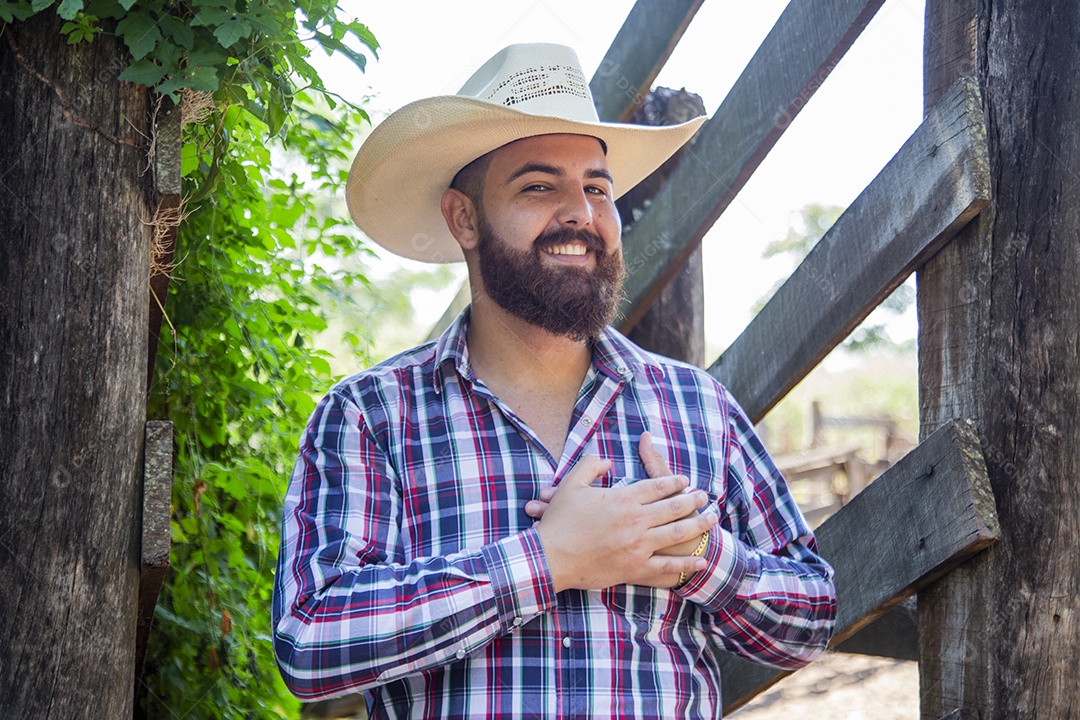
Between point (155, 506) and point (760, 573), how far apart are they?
1125 mm

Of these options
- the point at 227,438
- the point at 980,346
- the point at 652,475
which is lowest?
the point at 652,475

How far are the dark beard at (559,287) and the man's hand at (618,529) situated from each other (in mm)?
454

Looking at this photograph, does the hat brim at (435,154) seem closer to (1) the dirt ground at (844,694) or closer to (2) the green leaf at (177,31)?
(2) the green leaf at (177,31)

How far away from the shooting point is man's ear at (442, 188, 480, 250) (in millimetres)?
2508

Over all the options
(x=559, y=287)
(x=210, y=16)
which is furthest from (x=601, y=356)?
(x=210, y=16)

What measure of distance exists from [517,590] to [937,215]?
1.06m

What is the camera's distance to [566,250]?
Result: 2.31 meters

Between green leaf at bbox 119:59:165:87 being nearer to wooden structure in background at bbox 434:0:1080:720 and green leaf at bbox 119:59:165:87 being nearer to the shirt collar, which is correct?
the shirt collar

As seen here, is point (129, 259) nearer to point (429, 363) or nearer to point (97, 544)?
point (97, 544)

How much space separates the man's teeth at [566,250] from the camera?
2309 millimetres

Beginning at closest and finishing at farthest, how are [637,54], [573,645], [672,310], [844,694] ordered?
1. [573,645]
2. [637,54]
3. [672,310]
4. [844,694]

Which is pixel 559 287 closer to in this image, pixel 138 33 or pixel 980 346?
pixel 980 346

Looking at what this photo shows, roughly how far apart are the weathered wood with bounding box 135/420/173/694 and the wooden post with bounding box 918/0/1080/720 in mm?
1424

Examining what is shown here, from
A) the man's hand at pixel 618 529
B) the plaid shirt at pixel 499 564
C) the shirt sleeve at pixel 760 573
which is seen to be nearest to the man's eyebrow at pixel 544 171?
the plaid shirt at pixel 499 564
